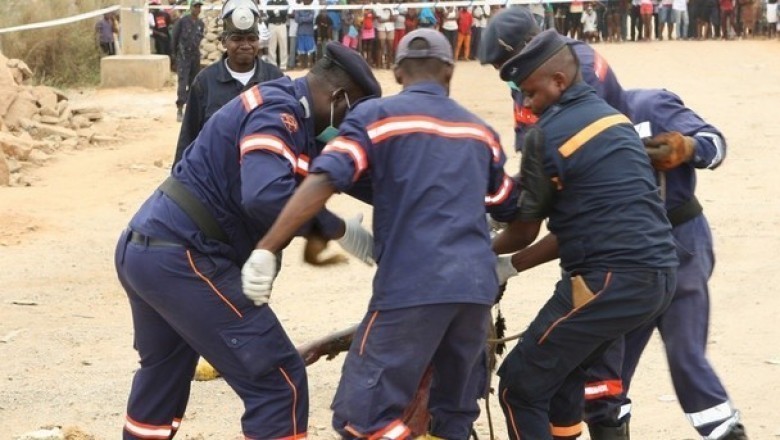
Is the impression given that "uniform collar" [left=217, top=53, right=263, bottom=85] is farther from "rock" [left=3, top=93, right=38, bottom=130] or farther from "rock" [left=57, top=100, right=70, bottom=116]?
"rock" [left=57, top=100, right=70, bottom=116]

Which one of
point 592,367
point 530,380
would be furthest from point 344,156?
point 592,367

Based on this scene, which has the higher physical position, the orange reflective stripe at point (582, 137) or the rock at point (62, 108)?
the orange reflective stripe at point (582, 137)

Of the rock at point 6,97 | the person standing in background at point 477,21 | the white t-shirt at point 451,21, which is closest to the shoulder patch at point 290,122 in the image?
the rock at point 6,97

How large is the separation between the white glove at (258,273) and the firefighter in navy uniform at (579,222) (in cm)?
105

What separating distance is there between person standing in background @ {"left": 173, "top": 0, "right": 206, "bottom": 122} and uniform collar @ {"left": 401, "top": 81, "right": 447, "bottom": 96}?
1360 cm

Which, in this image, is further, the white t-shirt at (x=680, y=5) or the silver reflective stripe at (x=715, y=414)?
the white t-shirt at (x=680, y=5)

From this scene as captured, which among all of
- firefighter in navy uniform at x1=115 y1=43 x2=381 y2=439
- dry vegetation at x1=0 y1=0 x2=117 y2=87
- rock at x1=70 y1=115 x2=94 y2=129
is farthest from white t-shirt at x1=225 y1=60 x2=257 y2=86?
dry vegetation at x1=0 y1=0 x2=117 y2=87

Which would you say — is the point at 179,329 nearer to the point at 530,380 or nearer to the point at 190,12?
the point at 530,380

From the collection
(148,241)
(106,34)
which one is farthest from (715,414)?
(106,34)

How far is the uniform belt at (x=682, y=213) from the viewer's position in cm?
593

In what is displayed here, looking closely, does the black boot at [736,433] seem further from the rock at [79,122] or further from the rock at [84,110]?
the rock at [84,110]

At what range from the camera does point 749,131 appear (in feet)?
55.5

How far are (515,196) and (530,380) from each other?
715 mm

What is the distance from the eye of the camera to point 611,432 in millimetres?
6145
